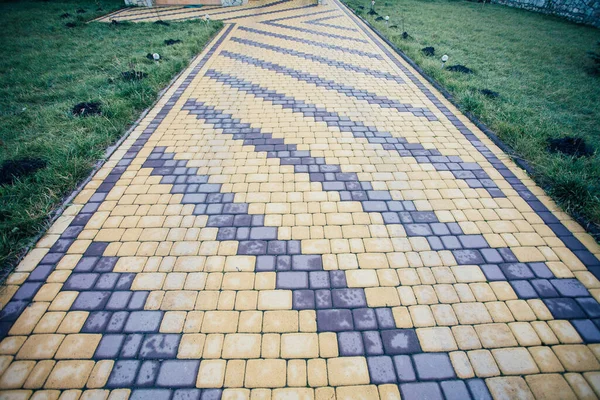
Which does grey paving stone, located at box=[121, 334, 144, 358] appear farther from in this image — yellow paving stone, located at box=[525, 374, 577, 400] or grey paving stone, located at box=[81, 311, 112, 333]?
yellow paving stone, located at box=[525, 374, 577, 400]

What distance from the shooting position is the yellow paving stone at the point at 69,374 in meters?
1.92

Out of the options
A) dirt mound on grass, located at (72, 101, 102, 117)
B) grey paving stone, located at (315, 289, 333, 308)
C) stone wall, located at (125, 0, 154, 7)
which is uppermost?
stone wall, located at (125, 0, 154, 7)

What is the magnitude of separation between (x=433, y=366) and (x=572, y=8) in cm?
1714

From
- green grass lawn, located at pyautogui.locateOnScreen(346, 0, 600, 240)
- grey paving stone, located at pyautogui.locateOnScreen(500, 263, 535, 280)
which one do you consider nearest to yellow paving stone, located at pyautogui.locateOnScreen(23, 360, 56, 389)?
grey paving stone, located at pyautogui.locateOnScreen(500, 263, 535, 280)

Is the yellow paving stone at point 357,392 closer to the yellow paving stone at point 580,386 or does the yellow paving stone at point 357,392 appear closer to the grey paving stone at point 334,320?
the grey paving stone at point 334,320

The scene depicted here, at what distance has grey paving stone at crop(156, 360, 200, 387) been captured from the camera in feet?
6.31

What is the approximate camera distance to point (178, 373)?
6.48ft

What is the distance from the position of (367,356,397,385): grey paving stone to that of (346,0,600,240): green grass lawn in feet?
8.92

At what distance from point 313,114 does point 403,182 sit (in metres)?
2.18

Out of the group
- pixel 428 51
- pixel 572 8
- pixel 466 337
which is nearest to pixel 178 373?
pixel 466 337

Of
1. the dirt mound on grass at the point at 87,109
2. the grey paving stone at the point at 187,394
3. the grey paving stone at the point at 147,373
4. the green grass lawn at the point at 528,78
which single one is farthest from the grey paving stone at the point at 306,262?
the dirt mound on grass at the point at 87,109

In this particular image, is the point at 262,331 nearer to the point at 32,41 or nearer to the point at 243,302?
the point at 243,302

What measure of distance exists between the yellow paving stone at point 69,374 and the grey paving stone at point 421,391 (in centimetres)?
216

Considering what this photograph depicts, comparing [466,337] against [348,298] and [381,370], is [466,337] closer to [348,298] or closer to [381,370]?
[381,370]
